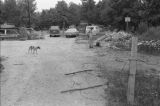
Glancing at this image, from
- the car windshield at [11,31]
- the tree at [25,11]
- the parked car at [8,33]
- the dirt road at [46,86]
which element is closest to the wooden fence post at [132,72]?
the dirt road at [46,86]

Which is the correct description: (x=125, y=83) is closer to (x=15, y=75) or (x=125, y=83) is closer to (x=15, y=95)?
(x=15, y=95)

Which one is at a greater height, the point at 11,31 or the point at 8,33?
the point at 11,31

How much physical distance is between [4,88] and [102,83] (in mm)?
2834

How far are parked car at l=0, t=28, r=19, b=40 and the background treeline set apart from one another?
7230 mm

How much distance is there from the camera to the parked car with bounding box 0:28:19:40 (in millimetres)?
26945

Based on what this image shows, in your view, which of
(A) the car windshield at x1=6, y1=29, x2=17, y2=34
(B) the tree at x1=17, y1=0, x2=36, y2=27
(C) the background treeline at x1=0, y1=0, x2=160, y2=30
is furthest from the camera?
(B) the tree at x1=17, y1=0, x2=36, y2=27

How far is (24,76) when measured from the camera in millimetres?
7312

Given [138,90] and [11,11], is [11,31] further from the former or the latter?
[138,90]

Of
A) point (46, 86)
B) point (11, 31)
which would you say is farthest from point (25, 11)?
point (46, 86)

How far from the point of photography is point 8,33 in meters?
28.0

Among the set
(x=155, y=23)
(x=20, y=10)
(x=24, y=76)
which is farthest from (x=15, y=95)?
(x=20, y=10)

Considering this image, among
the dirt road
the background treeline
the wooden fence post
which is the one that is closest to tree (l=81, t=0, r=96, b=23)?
the background treeline

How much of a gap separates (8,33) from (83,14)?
24.1 meters

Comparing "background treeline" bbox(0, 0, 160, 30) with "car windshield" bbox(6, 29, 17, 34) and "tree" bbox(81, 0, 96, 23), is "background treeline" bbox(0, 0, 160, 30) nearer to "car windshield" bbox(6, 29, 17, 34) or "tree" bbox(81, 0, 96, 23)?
"tree" bbox(81, 0, 96, 23)
